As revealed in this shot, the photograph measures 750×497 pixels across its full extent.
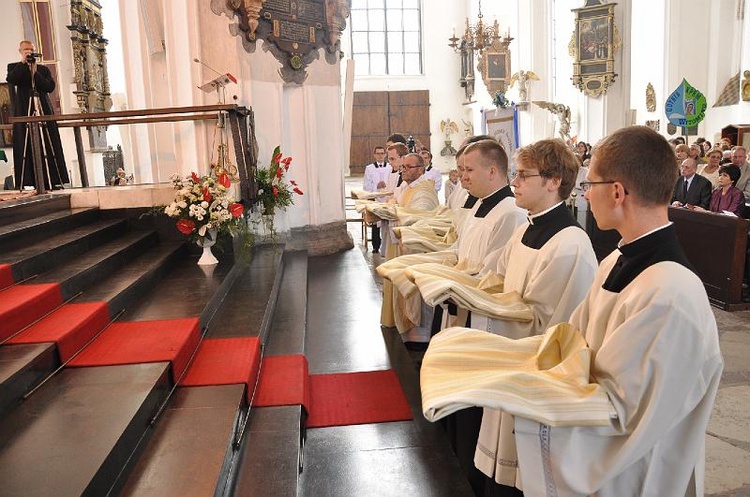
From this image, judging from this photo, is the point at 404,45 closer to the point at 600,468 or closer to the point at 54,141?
the point at 54,141

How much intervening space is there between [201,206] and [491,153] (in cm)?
284

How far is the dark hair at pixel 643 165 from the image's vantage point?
2.08 m

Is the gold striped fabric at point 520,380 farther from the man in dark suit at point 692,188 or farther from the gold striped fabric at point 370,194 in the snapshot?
the gold striped fabric at point 370,194

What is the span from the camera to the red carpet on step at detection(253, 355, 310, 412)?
402 centimetres

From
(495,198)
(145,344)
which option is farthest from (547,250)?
(145,344)

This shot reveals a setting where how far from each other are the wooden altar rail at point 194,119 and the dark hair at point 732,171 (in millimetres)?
5721

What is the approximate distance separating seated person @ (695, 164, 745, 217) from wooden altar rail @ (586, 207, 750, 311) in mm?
313

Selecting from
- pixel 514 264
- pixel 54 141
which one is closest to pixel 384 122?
pixel 54 141

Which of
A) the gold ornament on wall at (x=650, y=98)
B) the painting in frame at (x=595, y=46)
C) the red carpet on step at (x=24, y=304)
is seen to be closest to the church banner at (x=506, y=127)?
the red carpet on step at (x=24, y=304)

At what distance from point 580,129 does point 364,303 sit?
11.7m

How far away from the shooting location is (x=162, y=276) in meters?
5.84

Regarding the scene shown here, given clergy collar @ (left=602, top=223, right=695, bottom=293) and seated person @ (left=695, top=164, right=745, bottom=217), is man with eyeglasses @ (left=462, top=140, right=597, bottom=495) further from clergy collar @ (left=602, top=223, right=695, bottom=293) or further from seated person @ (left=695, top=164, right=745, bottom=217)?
seated person @ (left=695, top=164, right=745, bottom=217)

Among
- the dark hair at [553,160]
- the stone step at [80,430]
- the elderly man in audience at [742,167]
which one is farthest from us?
the elderly man in audience at [742,167]

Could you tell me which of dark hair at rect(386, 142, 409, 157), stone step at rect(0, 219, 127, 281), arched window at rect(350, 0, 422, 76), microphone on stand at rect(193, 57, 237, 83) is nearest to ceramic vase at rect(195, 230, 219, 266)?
stone step at rect(0, 219, 127, 281)
